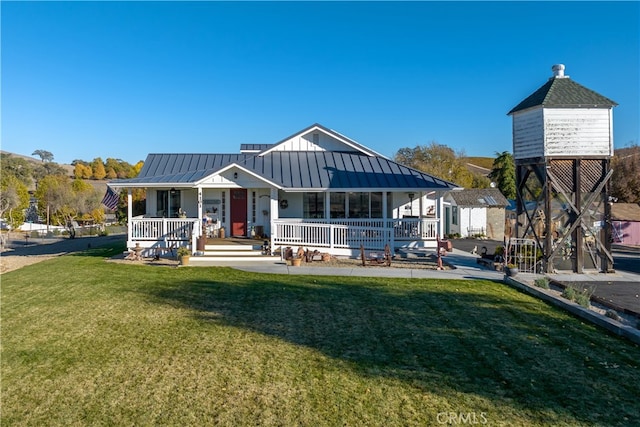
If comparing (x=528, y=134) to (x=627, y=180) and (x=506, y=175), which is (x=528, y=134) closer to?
(x=627, y=180)

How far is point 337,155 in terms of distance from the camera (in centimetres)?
2173

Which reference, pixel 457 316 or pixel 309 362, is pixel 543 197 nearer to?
pixel 457 316

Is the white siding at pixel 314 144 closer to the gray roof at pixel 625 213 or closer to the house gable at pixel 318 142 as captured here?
the house gable at pixel 318 142

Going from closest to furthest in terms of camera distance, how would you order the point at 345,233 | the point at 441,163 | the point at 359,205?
1. the point at 345,233
2. the point at 359,205
3. the point at 441,163

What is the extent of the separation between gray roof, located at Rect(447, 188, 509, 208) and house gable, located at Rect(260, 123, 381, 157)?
1386 centimetres

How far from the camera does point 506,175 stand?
157 feet

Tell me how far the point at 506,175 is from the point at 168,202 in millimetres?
39859

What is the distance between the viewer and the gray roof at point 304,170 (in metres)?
18.6

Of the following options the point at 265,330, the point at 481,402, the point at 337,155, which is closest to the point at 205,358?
the point at 265,330

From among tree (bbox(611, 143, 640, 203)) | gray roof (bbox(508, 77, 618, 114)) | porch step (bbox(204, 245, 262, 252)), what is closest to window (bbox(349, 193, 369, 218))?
porch step (bbox(204, 245, 262, 252))

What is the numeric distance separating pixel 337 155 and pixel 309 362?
16.3 m

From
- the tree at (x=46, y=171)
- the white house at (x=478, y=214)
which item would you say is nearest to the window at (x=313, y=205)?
the white house at (x=478, y=214)

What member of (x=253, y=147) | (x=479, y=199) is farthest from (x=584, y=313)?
(x=479, y=199)

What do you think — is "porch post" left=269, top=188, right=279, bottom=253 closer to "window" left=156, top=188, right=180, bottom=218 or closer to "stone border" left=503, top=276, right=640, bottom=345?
"window" left=156, top=188, right=180, bottom=218
